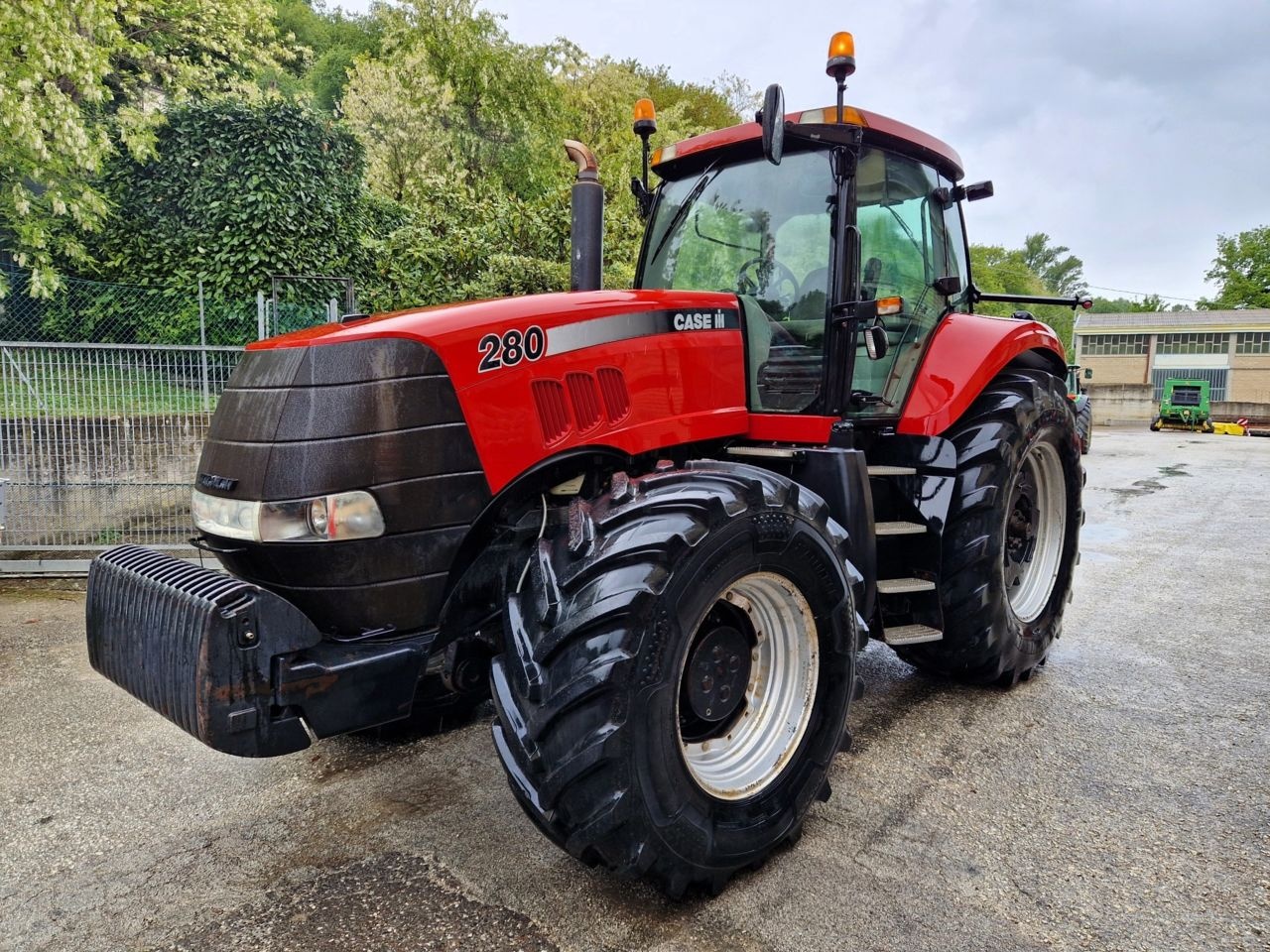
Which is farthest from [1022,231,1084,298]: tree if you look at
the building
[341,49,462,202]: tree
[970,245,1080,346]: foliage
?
[341,49,462,202]: tree

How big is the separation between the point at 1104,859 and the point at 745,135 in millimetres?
2732

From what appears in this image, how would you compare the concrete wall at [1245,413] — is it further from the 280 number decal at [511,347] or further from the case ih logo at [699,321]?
the 280 number decal at [511,347]

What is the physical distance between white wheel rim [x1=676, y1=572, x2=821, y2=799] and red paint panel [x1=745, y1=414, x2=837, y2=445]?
2.77ft

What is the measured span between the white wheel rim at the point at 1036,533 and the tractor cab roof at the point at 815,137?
4.67 ft

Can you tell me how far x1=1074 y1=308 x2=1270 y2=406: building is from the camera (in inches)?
1510

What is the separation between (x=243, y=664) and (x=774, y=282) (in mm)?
2354

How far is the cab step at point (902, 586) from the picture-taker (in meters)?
3.25

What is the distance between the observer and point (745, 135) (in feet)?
10.9

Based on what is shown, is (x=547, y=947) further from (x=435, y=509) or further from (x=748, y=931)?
(x=435, y=509)

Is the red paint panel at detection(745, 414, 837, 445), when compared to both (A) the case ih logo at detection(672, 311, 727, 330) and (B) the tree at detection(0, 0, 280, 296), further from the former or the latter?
(B) the tree at detection(0, 0, 280, 296)

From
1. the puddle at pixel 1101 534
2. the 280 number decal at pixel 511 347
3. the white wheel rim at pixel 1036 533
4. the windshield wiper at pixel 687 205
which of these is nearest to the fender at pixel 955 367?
the white wheel rim at pixel 1036 533

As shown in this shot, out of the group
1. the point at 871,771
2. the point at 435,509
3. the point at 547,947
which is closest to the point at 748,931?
the point at 547,947

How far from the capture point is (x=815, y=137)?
3.05 meters

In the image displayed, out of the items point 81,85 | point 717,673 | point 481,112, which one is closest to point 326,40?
point 481,112
